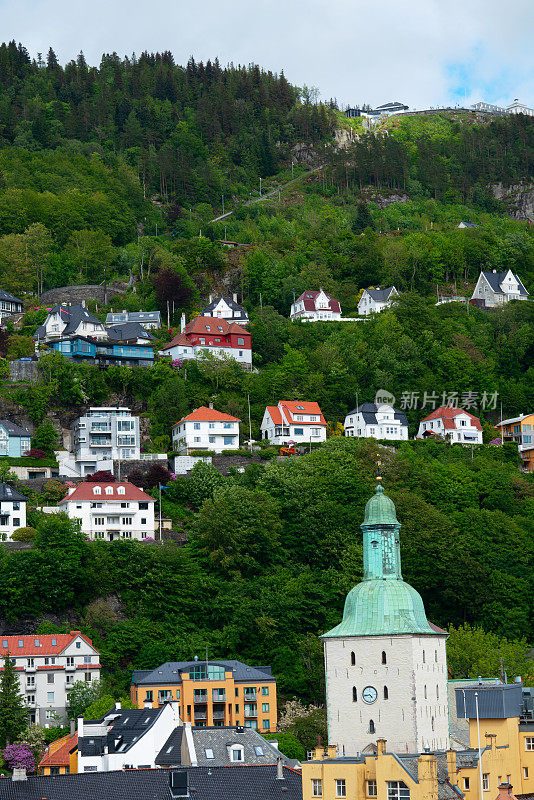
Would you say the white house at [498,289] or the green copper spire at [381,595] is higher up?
the white house at [498,289]

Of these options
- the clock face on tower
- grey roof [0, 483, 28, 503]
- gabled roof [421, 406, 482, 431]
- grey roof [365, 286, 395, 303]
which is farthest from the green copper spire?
grey roof [365, 286, 395, 303]

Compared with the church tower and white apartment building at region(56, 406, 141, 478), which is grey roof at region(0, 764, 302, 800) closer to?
the church tower

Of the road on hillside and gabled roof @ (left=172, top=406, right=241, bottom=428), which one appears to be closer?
gabled roof @ (left=172, top=406, right=241, bottom=428)

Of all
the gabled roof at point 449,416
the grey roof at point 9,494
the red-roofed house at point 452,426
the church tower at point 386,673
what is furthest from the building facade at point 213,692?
the gabled roof at point 449,416

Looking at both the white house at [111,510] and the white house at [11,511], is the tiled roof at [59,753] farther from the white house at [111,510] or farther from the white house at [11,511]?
the white house at [111,510]

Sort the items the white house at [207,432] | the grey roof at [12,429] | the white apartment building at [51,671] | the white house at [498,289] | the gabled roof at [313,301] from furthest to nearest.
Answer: the white house at [498,289]
the gabled roof at [313,301]
the white house at [207,432]
the grey roof at [12,429]
the white apartment building at [51,671]

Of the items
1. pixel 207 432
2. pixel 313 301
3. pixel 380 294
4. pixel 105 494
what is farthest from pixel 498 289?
pixel 105 494
